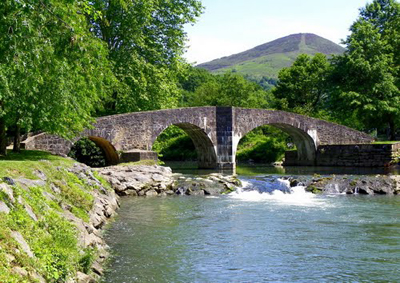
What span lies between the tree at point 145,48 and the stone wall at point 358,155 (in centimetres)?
1048

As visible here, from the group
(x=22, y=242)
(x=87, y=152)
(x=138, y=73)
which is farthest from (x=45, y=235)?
(x=87, y=152)

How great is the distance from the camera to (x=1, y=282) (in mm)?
4398

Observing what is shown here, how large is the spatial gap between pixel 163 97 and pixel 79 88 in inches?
542

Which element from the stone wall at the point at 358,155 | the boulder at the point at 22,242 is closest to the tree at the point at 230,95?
the stone wall at the point at 358,155

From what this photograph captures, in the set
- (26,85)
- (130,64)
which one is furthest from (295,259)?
(130,64)

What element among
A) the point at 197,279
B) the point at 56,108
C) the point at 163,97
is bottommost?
the point at 197,279

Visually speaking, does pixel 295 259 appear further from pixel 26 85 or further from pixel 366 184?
pixel 366 184

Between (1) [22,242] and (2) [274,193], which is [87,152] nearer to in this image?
(2) [274,193]

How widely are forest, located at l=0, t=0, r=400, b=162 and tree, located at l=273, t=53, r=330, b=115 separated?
0.32ft

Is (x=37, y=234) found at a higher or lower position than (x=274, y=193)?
higher

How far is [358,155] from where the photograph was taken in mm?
31578

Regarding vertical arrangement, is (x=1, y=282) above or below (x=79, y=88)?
below

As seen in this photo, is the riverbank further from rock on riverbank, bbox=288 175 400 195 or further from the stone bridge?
rock on riverbank, bbox=288 175 400 195

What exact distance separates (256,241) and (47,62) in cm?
517
